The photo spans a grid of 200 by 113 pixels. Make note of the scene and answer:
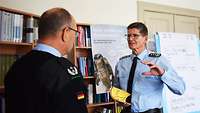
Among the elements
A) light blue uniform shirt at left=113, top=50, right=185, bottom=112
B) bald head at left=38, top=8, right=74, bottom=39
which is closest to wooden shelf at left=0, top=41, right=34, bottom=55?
light blue uniform shirt at left=113, top=50, right=185, bottom=112

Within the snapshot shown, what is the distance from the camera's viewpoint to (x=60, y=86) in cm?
110

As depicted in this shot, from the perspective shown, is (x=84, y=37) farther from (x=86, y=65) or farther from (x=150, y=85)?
(x=150, y=85)

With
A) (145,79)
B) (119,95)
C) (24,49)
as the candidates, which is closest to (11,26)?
(24,49)

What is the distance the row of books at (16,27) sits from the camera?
2.40 metres

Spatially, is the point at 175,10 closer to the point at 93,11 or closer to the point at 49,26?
the point at 93,11

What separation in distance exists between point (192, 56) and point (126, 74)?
1.54 meters

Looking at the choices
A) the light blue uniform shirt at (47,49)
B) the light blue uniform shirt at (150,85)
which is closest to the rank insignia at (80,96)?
the light blue uniform shirt at (47,49)

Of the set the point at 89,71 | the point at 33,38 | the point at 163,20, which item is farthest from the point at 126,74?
the point at 163,20

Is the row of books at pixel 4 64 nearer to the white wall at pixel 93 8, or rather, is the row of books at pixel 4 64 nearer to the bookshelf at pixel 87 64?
the white wall at pixel 93 8

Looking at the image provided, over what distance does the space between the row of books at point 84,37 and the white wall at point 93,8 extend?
20 centimetres

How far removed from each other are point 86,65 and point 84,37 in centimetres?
33

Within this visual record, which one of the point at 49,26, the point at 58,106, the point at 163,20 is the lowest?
the point at 58,106

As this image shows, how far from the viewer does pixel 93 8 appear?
3.43 m

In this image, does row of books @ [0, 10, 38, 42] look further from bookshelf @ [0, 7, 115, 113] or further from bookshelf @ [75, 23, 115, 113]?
bookshelf @ [75, 23, 115, 113]
